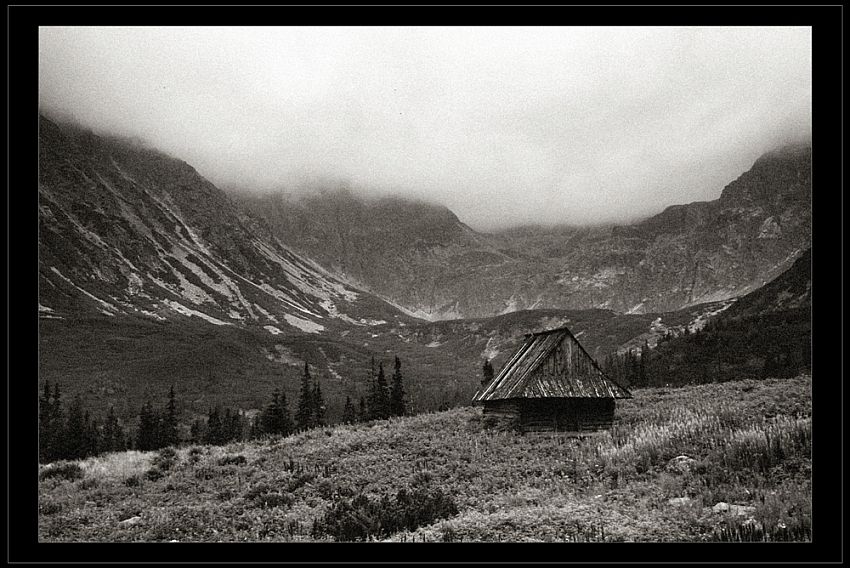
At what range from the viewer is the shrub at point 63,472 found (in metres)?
24.6

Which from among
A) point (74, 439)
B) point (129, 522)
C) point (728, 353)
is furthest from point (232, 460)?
point (728, 353)

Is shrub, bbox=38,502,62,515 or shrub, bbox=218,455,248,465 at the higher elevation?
shrub, bbox=38,502,62,515

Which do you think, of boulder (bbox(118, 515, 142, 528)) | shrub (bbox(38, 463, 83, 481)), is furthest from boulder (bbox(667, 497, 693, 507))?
shrub (bbox(38, 463, 83, 481))

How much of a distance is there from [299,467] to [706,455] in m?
14.8

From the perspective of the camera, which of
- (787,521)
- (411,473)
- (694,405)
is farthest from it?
(694,405)

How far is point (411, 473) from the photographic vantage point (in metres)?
21.4

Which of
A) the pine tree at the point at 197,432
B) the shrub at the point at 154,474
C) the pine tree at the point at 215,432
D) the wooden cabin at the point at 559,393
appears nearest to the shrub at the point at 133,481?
the shrub at the point at 154,474

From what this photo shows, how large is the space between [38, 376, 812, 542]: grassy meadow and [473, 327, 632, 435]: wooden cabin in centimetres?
129

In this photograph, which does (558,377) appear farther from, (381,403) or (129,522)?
(381,403)

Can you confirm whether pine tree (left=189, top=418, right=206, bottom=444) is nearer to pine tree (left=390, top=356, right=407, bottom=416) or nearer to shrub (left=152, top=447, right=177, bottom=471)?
pine tree (left=390, top=356, right=407, bottom=416)

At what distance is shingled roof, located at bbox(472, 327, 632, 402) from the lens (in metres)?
28.7

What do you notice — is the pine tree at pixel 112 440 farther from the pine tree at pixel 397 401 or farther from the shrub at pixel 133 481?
the shrub at pixel 133 481
